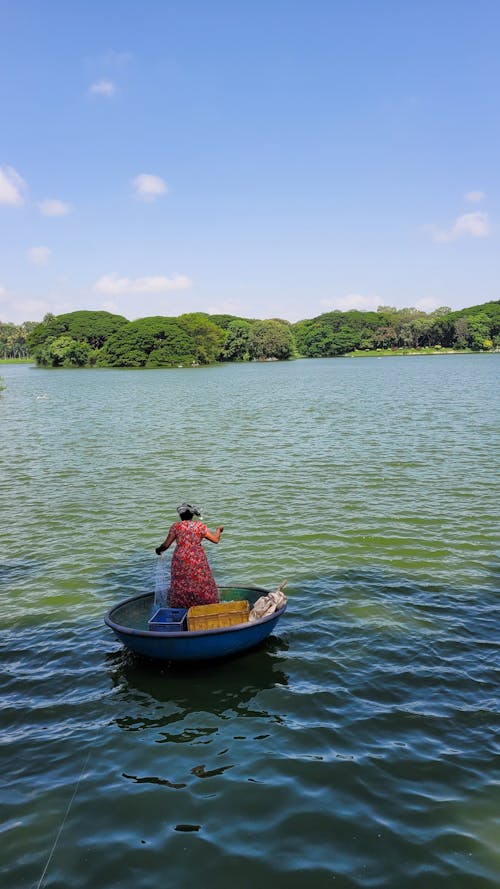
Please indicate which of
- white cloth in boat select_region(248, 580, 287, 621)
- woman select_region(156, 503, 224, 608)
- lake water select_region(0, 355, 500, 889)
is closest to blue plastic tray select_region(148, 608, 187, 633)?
woman select_region(156, 503, 224, 608)

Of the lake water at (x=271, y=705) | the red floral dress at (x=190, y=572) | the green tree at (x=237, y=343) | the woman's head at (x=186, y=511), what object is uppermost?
the green tree at (x=237, y=343)

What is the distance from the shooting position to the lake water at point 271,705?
19.5 feet

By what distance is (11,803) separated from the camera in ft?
22.0

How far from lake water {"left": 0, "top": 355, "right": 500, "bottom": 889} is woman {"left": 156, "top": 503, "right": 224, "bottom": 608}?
1.10m

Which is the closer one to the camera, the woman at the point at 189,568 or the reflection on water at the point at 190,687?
the reflection on water at the point at 190,687

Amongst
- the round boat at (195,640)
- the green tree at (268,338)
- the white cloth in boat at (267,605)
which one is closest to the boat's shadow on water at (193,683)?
the round boat at (195,640)

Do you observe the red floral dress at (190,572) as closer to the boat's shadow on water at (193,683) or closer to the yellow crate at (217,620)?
the yellow crate at (217,620)

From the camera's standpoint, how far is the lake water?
5.94m

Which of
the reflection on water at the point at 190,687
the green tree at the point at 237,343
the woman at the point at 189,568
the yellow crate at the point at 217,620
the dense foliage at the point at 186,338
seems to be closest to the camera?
the reflection on water at the point at 190,687

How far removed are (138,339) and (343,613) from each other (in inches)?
5732

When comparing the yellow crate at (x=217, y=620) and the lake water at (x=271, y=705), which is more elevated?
the yellow crate at (x=217, y=620)

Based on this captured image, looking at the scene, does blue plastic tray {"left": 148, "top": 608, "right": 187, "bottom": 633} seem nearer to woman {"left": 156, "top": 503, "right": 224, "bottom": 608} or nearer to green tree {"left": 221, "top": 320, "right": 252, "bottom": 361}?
woman {"left": 156, "top": 503, "right": 224, "bottom": 608}

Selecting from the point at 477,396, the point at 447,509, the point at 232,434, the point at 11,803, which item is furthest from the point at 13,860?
the point at 477,396

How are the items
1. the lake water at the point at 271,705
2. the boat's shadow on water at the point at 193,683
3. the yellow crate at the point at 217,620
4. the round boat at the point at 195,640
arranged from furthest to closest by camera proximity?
1. the yellow crate at the point at 217,620
2. the round boat at the point at 195,640
3. the boat's shadow on water at the point at 193,683
4. the lake water at the point at 271,705
